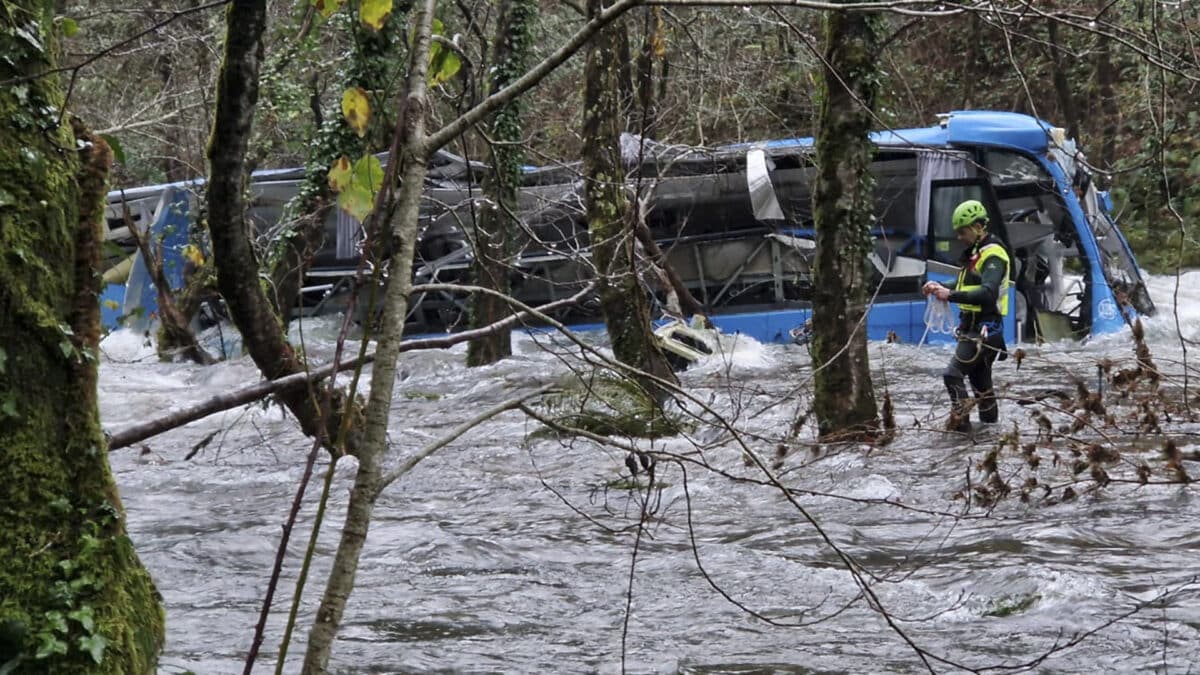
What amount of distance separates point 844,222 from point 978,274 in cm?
221

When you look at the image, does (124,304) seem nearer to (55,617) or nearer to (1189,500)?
(1189,500)

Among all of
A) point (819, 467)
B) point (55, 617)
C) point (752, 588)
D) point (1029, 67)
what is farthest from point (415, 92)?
point (1029, 67)

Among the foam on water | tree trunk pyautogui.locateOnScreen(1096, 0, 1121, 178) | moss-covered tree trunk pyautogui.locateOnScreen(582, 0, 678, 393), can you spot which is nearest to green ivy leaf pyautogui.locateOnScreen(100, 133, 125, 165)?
moss-covered tree trunk pyautogui.locateOnScreen(582, 0, 678, 393)

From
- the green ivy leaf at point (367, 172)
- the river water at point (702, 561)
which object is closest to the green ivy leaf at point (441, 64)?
the green ivy leaf at point (367, 172)

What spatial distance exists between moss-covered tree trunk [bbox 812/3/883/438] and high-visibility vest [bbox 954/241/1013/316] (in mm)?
1704

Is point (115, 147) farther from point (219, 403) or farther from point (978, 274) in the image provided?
point (978, 274)

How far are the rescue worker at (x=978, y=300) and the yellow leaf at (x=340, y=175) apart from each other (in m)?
8.51

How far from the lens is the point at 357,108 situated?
2846mm

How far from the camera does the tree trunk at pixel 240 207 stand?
4.45 meters

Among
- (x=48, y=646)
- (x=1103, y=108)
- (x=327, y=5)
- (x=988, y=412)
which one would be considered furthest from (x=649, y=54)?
(x=1103, y=108)

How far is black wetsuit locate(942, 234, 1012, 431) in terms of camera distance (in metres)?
11.0

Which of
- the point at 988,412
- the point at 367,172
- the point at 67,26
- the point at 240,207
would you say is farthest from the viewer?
the point at 988,412

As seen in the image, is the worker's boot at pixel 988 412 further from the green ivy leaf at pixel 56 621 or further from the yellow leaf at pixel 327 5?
the green ivy leaf at pixel 56 621

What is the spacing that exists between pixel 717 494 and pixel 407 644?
385 centimetres
